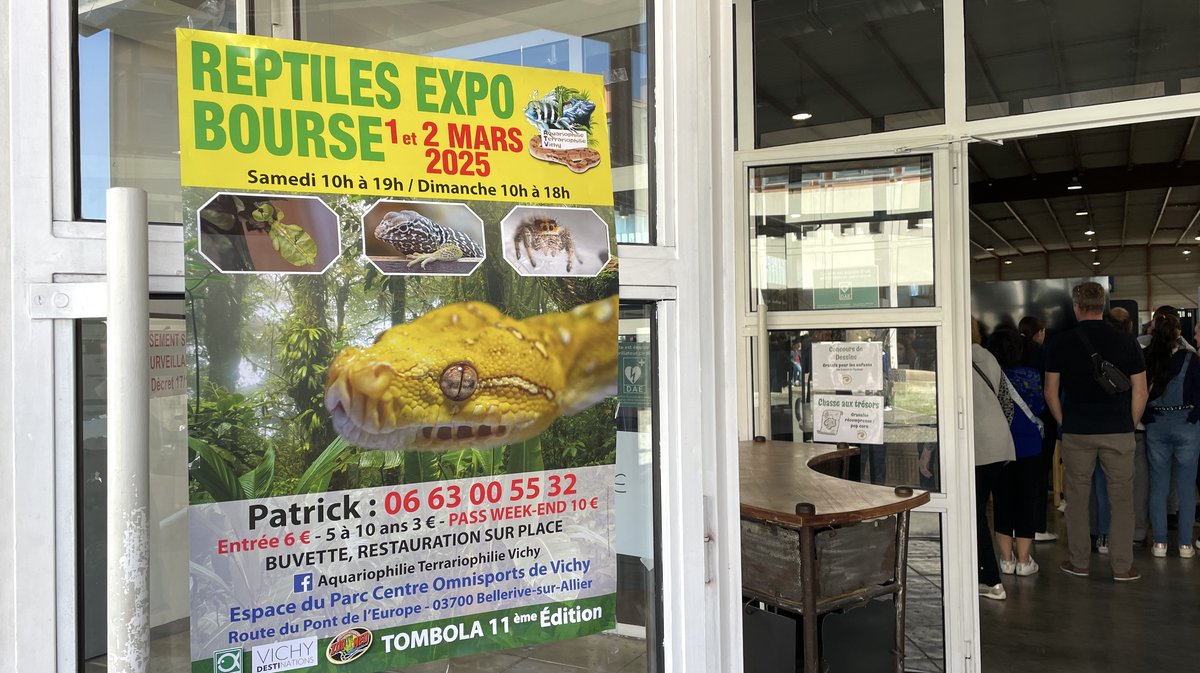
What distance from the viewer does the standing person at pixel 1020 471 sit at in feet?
16.7

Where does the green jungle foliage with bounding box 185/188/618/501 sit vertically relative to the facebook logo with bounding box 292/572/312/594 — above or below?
above

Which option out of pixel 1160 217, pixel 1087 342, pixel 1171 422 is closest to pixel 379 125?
pixel 1087 342

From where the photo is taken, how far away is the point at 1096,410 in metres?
5.01

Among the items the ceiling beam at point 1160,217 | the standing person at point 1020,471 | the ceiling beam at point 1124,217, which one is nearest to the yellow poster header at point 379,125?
the standing person at point 1020,471

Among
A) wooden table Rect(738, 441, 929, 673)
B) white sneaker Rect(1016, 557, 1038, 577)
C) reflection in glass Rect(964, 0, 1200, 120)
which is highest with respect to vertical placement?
reflection in glass Rect(964, 0, 1200, 120)

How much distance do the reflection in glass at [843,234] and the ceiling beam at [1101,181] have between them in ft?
25.1

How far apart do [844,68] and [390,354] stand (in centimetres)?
323

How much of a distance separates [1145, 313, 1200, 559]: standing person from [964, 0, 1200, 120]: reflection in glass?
3.07m

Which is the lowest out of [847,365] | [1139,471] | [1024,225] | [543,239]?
[1139,471]

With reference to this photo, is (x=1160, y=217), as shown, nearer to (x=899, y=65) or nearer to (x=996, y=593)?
(x=996, y=593)

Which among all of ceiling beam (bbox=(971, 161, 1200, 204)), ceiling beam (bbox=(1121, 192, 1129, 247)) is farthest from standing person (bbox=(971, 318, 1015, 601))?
ceiling beam (bbox=(1121, 192, 1129, 247))

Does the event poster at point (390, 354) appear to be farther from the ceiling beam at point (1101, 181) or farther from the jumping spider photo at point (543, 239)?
the ceiling beam at point (1101, 181)

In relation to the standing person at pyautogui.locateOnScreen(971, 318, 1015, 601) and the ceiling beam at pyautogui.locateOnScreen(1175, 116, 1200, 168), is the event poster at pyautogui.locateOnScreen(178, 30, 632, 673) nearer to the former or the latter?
the standing person at pyautogui.locateOnScreen(971, 318, 1015, 601)

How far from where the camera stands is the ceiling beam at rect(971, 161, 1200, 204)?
996cm
